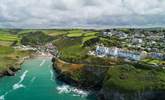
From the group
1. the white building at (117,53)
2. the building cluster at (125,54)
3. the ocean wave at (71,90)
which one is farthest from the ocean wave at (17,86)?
the white building at (117,53)

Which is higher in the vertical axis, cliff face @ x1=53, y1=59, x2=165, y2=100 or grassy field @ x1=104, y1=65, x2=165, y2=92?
grassy field @ x1=104, y1=65, x2=165, y2=92

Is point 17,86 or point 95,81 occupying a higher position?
point 95,81

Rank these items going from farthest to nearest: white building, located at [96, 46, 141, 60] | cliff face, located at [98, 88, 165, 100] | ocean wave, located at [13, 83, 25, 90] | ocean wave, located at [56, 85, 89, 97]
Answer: white building, located at [96, 46, 141, 60] → ocean wave, located at [13, 83, 25, 90] → ocean wave, located at [56, 85, 89, 97] → cliff face, located at [98, 88, 165, 100]

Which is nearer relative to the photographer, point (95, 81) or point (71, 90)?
point (71, 90)

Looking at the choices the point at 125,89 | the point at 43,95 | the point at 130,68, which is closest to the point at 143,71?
the point at 130,68

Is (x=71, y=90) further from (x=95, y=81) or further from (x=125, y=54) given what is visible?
(x=125, y=54)

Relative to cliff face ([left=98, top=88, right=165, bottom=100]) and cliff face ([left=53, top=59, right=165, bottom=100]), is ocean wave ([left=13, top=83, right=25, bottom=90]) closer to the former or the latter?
cliff face ([left=53, top=59, right=165, bottom=100])

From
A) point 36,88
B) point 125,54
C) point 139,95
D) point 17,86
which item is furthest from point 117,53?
point 139,95

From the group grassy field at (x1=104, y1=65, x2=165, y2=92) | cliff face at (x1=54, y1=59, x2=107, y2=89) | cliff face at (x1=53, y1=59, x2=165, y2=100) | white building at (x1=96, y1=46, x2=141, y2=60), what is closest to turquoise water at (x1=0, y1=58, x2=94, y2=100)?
cliff face at (x1=54, y1=59, x2=107, y2=89)

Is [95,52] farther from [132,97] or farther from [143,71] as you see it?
[132,97]
